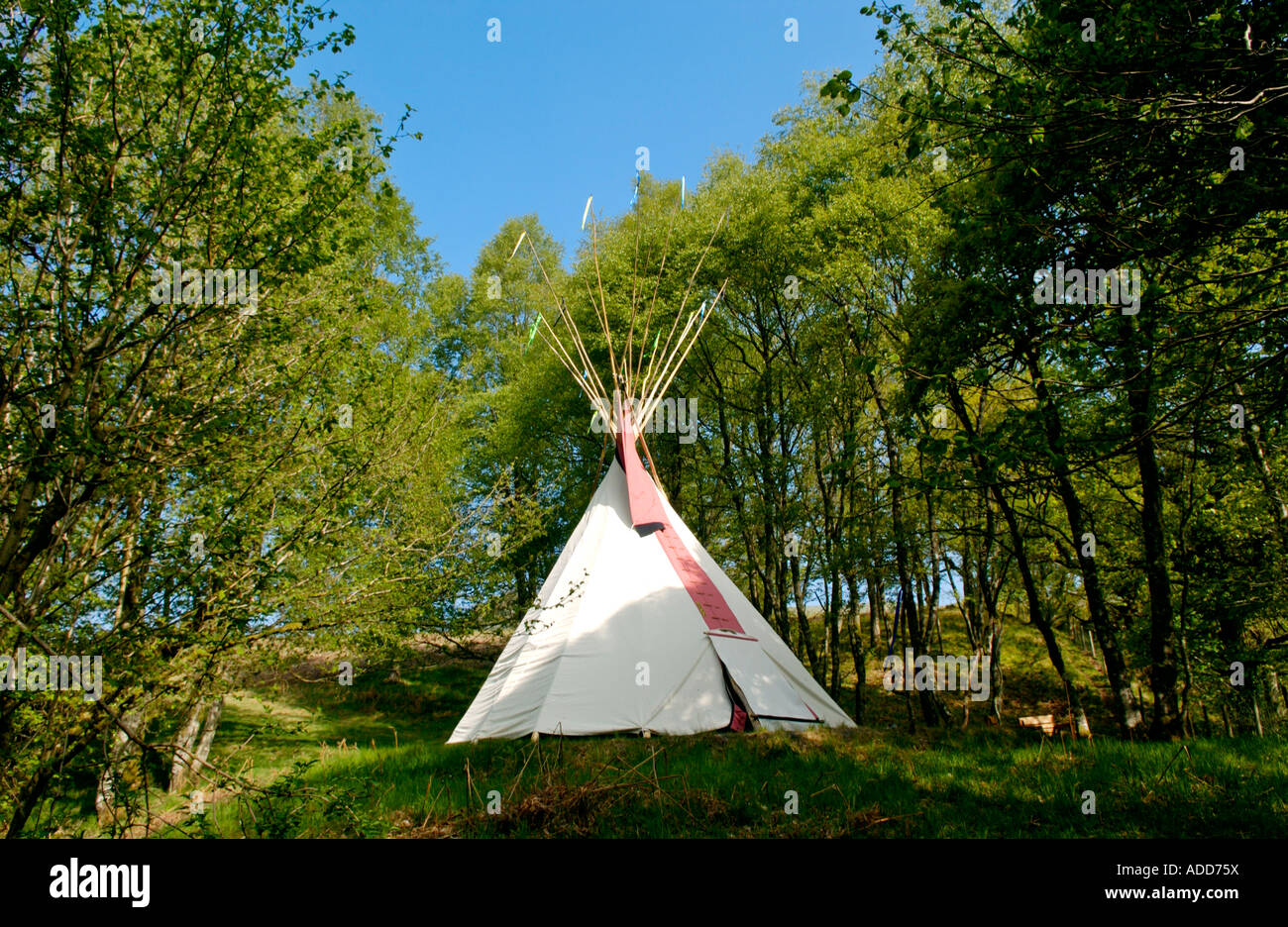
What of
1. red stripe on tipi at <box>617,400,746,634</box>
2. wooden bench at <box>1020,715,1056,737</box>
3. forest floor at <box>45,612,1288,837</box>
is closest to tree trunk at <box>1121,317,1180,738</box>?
forest floor at <box>45,612,1288,837</box>

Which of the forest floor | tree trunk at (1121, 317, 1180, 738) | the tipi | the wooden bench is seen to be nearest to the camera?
the forest floor

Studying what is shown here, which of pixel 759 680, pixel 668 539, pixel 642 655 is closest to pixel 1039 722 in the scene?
pixel 759 680

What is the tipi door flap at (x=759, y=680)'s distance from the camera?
1014 centimetres

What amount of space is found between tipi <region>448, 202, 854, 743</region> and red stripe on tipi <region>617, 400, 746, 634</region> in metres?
0.03

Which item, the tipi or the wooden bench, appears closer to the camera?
the tipi

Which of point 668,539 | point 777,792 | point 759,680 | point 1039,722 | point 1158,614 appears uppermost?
point 668,539

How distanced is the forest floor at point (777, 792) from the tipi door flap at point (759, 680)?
257 centimetres

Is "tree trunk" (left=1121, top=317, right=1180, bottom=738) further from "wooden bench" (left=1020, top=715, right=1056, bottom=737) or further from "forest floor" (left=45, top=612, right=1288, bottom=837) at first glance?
"wooden bench" (left=1020, top=715, right=1056, bottom=737)

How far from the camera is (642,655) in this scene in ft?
35.0

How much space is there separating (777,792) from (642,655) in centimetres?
563

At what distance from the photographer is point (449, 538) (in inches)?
236

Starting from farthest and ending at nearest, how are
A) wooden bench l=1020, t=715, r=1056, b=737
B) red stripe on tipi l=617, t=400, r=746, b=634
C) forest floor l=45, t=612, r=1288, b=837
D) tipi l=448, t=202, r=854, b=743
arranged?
1. wooden bench l=1020, t=715, r=1056, b=737
2. red stripe on tipi l=617, t=400, r=746, b=634
3. tipi l=448, t=202, r=854, b=743
4. forest floor l=45, t=612, r=1288, b=837

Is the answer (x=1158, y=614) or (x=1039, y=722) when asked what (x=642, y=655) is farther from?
(x=1039, y=722)

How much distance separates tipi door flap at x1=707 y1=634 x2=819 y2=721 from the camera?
10141 millimetres
